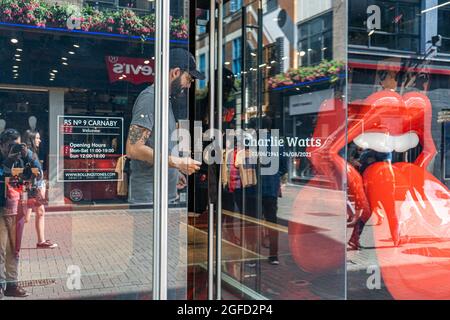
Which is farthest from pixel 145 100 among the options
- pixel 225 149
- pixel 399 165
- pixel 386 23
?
pixel 399 165

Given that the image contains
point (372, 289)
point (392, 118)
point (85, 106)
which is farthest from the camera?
point (392, 118)

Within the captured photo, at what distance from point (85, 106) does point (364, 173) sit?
6.94ft

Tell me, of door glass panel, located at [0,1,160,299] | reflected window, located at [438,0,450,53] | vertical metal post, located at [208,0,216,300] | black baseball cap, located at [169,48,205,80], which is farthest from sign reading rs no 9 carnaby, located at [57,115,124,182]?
reflected window, located at [438,0,450,53]

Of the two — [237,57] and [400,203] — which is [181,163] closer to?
[237,57]

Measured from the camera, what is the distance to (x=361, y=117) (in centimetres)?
330

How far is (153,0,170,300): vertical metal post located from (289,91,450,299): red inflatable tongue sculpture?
1356 millimetres

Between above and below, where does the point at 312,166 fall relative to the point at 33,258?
above

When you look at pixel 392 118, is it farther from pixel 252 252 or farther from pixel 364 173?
pixel 252 252

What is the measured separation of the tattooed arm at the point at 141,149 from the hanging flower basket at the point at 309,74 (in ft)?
4.20

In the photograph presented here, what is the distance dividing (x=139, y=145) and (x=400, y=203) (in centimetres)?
211

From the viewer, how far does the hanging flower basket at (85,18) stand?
201 cm

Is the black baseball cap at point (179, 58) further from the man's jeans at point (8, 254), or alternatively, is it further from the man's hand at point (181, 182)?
Answer: the man's jeans at point (8, 254)

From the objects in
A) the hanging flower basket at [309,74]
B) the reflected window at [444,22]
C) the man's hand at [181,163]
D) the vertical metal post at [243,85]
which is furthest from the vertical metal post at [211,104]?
the reflected window at [444,22]

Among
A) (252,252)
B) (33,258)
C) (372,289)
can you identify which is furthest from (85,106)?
(372,289)
